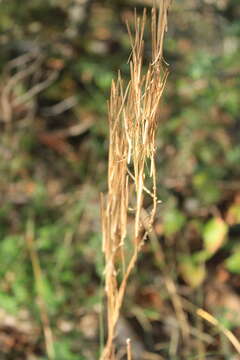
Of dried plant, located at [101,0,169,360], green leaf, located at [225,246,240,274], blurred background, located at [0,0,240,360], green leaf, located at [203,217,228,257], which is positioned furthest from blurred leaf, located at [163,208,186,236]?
dried plant, located at [101,0,169,360]

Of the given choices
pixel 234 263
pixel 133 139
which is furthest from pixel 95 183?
pixel 133 139

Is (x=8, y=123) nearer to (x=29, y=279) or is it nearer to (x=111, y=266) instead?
(x=29, y=279)

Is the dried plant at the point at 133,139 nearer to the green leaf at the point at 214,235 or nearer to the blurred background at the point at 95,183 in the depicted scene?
the blurred background at the point at 95,183

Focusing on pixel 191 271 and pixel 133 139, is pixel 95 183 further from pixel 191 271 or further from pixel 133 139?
pixel 133 139

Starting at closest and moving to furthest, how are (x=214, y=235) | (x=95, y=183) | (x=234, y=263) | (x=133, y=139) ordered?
1. (x=133, y=139)
2. (x=234, y=263)
3. (x=214, y=235)
4. (x=95, y=183)

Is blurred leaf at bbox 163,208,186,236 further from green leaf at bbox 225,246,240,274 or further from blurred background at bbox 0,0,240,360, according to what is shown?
green leaf at bbox 225,246,240,274

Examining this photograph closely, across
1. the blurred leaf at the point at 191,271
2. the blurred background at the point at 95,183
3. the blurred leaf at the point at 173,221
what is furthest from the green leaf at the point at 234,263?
the blurred leaf at the point at 173,221

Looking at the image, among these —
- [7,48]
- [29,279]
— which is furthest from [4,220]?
[7,48]
